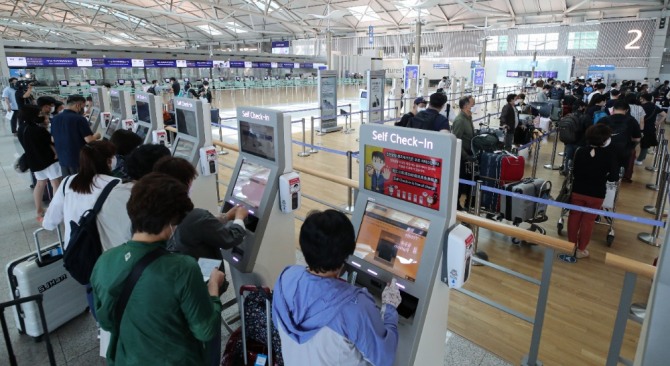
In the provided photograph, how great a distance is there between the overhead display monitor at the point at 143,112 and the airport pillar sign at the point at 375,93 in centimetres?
764

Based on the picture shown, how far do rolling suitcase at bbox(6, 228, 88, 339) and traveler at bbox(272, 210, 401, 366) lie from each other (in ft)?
6.93

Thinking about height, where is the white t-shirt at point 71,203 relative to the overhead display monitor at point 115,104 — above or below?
below

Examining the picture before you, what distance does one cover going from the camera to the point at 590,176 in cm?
408

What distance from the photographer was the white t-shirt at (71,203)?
7.22 ft

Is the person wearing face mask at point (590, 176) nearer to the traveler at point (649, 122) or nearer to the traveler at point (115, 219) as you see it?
the traveler at point (115, 219)

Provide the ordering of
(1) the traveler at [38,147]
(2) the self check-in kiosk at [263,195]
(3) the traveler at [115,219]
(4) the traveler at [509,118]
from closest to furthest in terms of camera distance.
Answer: (3) the traveler at [115,219]
(2) the self check-in kiosk at [263,195]
(1) the traveler at [38,147]
(4) the traveler at [509,118]

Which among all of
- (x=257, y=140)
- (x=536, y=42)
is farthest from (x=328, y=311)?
(x=536, y=42)

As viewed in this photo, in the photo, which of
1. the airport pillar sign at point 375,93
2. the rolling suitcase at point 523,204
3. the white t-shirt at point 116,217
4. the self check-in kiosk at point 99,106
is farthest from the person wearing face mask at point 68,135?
the airport pillar sign at point 375,93

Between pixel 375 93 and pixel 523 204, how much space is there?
893cm

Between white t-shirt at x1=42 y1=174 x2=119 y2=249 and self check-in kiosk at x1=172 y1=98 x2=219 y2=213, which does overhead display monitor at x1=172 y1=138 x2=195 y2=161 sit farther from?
white t-shirt at x1=42 y1=174 x2=119 y2=249

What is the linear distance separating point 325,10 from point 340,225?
33.8 metres

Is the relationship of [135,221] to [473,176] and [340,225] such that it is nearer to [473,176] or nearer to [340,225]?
[340,225]

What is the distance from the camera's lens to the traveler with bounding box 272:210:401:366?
132cm

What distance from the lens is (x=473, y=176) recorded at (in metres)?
4.67
